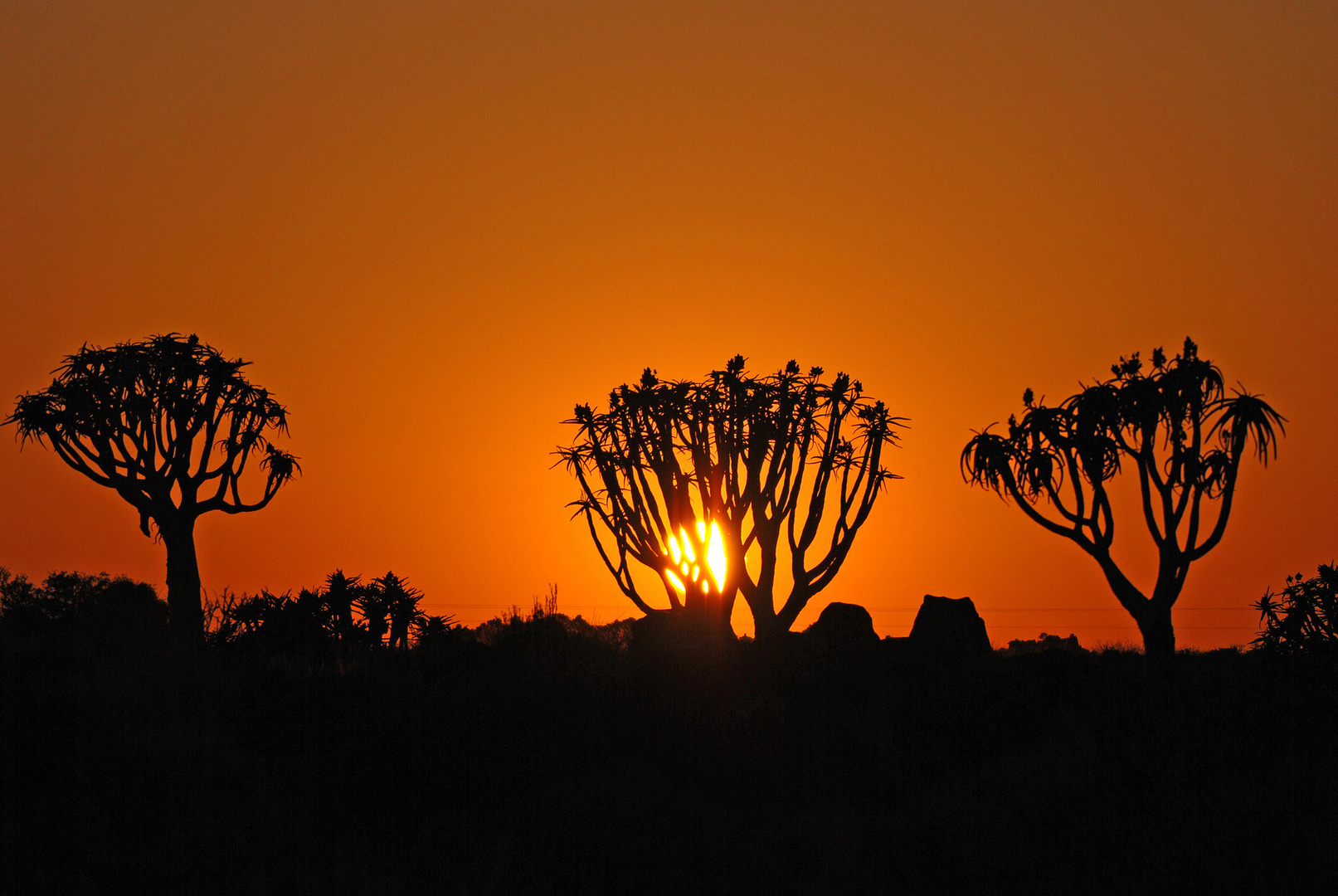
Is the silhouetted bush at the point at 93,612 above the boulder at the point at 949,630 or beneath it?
above

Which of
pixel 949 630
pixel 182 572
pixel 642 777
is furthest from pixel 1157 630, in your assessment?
pixel 182 572

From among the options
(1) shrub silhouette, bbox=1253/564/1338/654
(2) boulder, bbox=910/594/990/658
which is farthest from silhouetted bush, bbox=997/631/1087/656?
(1) shrub silhouette, bbox=1253/564/1338/654

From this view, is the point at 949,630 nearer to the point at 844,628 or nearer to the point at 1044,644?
the point at 844,628

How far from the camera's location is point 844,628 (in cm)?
2053

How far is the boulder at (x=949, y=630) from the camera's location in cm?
2031

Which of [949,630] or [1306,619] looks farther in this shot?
[949,630]

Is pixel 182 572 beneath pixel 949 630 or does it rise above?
above

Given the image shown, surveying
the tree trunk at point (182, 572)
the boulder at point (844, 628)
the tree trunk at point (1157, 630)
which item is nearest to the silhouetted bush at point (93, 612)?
the tree trunk at point (182, 572)

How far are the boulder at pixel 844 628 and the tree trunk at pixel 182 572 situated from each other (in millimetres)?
11534

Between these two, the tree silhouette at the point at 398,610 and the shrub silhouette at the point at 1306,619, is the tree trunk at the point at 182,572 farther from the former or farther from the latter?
the shrub silhouette at the point at 1306,619

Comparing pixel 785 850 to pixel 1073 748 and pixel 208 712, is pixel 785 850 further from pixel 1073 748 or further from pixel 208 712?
pixel 208 712

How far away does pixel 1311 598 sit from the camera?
13086 millimetres

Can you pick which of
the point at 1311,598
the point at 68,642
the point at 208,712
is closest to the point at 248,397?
the point at 68,642

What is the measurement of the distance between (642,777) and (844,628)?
6490 millimetres
